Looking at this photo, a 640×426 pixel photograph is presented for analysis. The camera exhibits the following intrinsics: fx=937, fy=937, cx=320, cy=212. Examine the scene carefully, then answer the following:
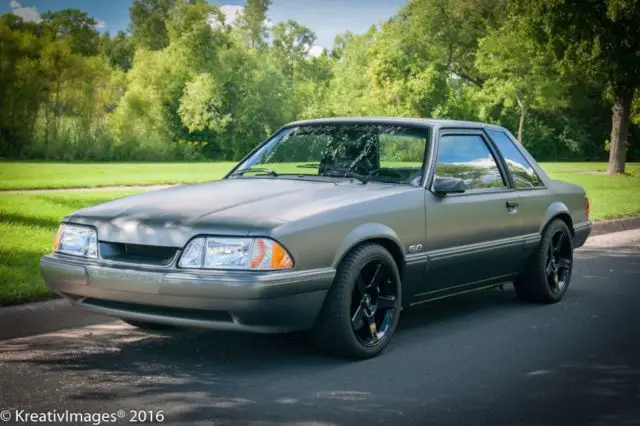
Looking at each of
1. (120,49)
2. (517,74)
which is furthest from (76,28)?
(517,74)

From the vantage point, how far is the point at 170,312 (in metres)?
5.39

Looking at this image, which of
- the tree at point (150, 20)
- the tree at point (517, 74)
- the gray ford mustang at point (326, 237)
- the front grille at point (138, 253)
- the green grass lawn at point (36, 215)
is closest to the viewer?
the gray ford mustang at point (326, 237)

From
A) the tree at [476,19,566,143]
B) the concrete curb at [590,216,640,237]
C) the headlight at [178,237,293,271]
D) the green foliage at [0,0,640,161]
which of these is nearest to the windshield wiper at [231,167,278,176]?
the headlight at [178,237,293,271]

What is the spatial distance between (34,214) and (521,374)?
1101 centimetres

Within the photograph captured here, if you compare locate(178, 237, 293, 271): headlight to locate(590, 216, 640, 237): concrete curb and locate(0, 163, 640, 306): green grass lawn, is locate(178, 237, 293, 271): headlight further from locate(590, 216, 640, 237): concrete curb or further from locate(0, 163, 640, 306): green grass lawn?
locate(590, 216, 640, 237): concrete curb

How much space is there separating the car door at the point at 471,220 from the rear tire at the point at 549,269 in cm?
29

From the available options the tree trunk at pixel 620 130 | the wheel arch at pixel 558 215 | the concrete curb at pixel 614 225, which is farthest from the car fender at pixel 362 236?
the tree trunk at pixel 620 130

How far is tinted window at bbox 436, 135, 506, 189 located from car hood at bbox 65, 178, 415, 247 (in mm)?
660

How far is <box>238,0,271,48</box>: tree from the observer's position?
3602 inches

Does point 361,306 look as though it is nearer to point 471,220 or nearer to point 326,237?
point 326,237

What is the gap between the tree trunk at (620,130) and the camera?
35.8 m

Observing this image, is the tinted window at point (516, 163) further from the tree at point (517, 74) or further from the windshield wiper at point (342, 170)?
the tree at point (517, 74)

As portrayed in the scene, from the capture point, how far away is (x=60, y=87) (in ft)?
165

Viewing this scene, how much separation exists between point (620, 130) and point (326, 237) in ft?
107
